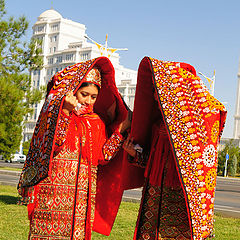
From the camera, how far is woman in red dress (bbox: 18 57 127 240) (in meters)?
3.15

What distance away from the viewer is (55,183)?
127 inches

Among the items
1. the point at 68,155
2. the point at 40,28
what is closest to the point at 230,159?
the point at 68,155

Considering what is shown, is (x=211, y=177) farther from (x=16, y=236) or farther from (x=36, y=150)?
(x=16, y=236)

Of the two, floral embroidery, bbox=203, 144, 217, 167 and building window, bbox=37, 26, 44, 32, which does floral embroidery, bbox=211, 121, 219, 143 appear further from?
building window, bbox=37, 26, 44, 32

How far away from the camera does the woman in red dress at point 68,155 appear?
315 cm

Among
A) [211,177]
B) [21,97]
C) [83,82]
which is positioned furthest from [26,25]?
[211,177]

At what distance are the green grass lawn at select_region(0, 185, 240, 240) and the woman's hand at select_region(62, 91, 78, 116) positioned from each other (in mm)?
3252

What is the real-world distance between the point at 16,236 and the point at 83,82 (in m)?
3.42

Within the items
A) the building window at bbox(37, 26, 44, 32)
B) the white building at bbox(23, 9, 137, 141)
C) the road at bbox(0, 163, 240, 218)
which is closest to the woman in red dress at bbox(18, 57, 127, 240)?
the road at bbox(0, 163, 240, 218)

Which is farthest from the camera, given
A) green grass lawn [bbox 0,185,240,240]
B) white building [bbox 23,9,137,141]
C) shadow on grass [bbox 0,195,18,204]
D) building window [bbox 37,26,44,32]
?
building window [bbox 37,26,44,32]

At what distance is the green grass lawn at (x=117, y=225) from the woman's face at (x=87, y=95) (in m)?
Answer: 3.14

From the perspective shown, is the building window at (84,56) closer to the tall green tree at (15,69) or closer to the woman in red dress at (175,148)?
the tall green tree at (15,69)

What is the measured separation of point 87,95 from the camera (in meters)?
3.38

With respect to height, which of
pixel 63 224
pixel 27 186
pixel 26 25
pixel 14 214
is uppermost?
pixel 26 25
